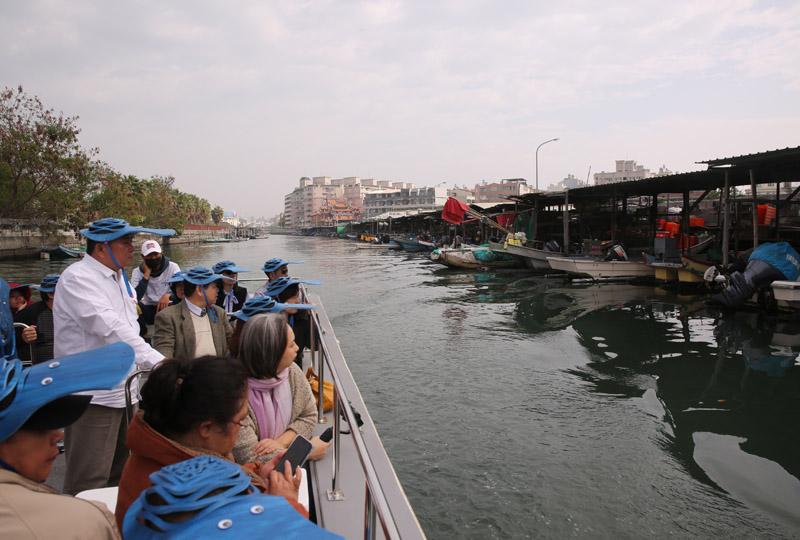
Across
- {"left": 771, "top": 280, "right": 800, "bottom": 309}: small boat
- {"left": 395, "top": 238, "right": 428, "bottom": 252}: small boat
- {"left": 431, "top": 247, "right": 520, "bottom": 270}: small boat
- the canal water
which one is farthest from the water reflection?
{"left": 395, "top": 238, "right": 428, "bottom": 252}: small boat

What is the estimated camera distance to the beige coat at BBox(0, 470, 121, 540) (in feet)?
3.36

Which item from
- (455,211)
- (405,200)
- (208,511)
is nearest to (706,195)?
(455,211)

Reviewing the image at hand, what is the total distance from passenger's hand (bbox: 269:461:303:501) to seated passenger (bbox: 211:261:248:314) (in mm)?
4010

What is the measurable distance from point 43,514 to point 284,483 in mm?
1084

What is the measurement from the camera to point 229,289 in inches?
261

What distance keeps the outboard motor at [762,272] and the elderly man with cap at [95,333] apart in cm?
1454

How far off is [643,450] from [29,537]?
6.62 metres

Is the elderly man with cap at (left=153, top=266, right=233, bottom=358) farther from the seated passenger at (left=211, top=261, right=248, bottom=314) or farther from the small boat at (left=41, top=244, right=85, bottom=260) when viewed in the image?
the small boat at (left=41, top=244, right=85, bottom=260)

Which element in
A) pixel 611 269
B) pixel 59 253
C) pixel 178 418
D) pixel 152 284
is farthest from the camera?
pixel 59 253

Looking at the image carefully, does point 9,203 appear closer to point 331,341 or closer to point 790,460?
point 331,341

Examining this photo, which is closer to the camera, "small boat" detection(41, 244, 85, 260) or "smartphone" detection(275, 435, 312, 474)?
"smartphone" detection(275, 435, 312, 474)

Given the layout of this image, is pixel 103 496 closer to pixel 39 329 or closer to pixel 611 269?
pixel 39 329

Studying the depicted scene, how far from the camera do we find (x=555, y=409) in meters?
7.55

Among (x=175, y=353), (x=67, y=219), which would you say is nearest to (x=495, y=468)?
(x=175, y=353)
